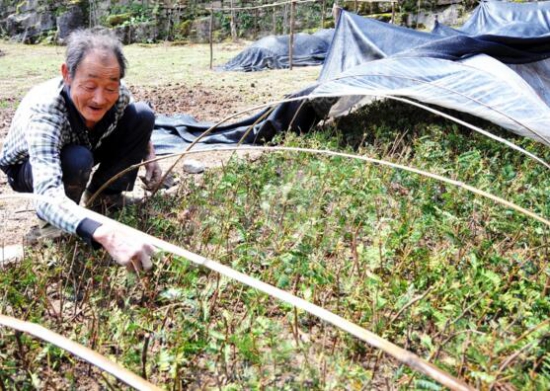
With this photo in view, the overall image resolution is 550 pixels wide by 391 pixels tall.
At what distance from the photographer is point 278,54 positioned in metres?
11.6

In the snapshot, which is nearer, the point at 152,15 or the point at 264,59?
the point at 264,59

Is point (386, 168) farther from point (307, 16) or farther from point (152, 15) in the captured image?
point (152, 15)

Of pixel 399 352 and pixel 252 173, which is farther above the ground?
pixel 399 352

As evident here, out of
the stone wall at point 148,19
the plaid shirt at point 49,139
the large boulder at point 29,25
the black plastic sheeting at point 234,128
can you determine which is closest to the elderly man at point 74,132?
the plaid shirt at point 49,139

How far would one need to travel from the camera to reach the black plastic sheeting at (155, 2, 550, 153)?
10.8 feet

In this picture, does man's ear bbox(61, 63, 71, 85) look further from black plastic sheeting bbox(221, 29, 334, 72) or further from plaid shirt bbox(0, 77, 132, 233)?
black plastic sheeting bbox(221, 29, 334, 72)

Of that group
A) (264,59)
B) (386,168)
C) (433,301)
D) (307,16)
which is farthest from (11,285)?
(307,16)

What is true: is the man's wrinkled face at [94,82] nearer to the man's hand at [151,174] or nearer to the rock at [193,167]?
the man's hand at [151,174]

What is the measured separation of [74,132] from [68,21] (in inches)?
852

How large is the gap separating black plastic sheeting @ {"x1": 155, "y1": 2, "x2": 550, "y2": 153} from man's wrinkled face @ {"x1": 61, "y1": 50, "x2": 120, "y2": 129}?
2.91 ft

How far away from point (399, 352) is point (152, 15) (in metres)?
21.5

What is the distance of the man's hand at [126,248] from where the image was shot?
171 centimetres

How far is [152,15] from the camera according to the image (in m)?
20.4

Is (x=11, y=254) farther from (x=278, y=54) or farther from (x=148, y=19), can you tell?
(x=148, y=19)
